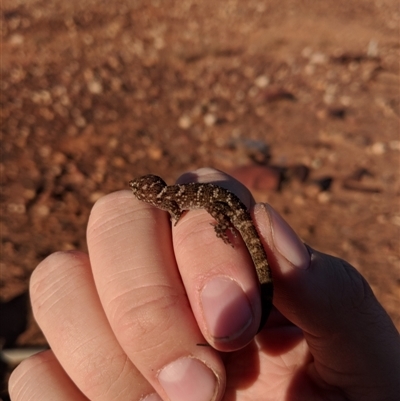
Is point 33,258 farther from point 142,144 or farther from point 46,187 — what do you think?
point 142,144

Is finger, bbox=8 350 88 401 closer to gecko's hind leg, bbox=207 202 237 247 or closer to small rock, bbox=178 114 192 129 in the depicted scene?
gecko's hind leg, bbox=207 202 237 247

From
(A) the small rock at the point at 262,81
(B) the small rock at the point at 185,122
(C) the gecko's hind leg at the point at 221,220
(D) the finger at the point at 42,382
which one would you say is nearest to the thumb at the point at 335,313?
(C) the gecko's hind leg at the point at 221,220

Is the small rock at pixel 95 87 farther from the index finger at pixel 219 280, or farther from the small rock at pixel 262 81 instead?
the index finger at pixel 219 280

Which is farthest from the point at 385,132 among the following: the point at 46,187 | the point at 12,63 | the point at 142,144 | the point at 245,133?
the point at 12,63

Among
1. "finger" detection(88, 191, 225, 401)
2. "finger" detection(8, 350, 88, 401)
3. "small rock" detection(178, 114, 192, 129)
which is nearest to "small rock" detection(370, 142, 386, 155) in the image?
"small rock" detection(178, 114, 192, 129)

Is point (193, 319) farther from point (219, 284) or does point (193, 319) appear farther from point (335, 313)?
point (335, 313)
